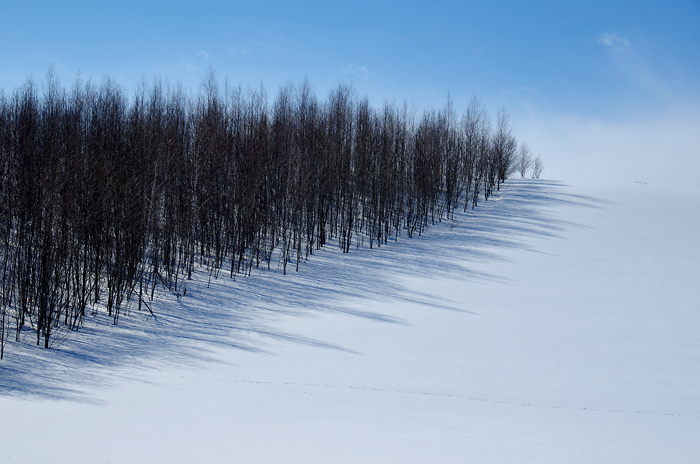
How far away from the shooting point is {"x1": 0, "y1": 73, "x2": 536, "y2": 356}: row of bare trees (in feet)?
31.9

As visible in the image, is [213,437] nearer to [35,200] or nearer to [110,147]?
[35,200]

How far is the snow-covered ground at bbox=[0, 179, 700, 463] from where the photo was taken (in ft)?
16.5

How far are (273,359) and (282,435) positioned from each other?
330cm

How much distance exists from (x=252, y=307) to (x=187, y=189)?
6839 millimetres

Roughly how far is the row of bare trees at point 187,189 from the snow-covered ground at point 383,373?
133 centimetres

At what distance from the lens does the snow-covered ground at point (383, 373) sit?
5.02m

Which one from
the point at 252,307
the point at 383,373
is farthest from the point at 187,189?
the point at 383,373

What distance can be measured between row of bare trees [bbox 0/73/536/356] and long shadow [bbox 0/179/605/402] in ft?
1.90

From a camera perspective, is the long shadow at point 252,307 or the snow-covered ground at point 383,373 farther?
the long shadow at point 252,307

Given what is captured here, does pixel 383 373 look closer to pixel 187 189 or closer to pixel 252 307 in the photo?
pixel 252 307

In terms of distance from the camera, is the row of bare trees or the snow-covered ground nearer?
the snow-covered ground

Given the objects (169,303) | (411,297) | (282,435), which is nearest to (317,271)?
(411,297)

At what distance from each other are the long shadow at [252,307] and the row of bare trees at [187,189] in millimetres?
581

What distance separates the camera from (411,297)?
13.8 m
